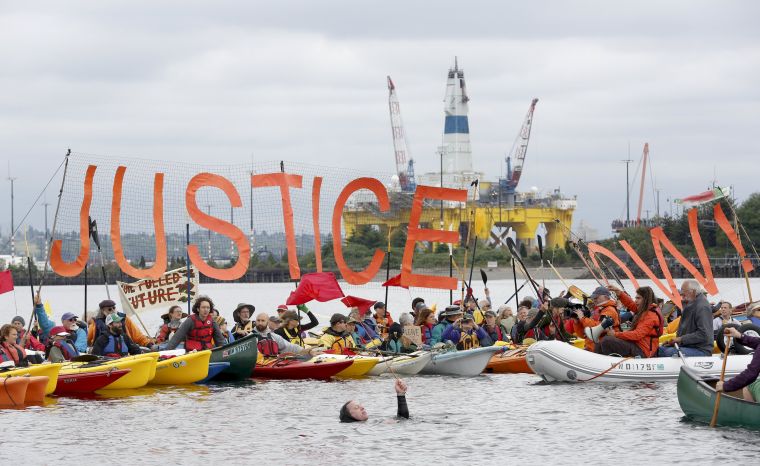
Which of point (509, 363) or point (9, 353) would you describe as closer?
point (9, 353)

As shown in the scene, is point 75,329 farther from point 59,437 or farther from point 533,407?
point 533,407

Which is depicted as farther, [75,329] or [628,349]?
[75,329]

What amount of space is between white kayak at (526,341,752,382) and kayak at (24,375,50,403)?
9201mm

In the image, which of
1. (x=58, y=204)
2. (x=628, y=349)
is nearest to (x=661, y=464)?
(x=628, y=349)

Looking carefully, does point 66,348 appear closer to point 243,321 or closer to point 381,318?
point 243,321

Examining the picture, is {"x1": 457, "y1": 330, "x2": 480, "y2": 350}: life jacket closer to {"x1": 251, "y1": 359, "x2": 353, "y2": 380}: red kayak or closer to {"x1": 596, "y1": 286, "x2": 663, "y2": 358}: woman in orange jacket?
{"x1": 251, "y1": 359, "x2": 353, "y2": 380}: red kayak

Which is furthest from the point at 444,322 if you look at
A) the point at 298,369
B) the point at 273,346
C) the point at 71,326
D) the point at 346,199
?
the point at 71,326

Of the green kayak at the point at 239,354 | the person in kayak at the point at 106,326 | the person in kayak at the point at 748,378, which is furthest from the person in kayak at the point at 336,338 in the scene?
the person in kayak at the point at 748,378

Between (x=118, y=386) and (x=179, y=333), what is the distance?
1.60 metres

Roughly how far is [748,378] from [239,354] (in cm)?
1127

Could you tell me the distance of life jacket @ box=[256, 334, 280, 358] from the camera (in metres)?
28.8

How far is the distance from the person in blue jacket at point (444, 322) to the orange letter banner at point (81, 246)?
8.23m

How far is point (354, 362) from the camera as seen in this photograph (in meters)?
28.6

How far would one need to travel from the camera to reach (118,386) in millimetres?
26125
